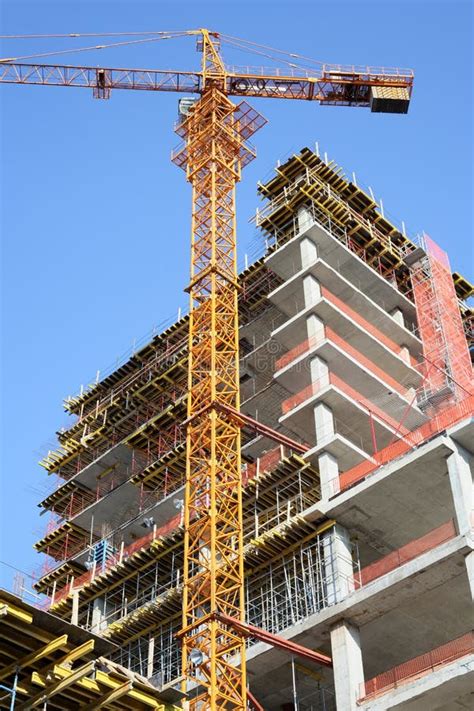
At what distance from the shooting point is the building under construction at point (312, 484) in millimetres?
37500

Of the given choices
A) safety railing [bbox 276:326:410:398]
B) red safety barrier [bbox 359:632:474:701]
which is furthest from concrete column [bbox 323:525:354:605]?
safety railing [bbox 276:326:410:398]

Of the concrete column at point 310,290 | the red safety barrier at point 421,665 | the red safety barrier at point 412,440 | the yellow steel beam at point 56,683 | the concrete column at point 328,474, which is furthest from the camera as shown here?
the concrete column at point 310,290

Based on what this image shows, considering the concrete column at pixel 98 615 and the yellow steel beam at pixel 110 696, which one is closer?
the yellow steel beam at pixel 110 696

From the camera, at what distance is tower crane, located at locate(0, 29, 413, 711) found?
130ft

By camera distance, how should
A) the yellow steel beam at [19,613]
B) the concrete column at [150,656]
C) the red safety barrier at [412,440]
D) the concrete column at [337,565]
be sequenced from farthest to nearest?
the concrete column at [150,656] → the red safety barrier at [412,440] → the concrete column at [337,565] → the yellow steel beam at [19,613]

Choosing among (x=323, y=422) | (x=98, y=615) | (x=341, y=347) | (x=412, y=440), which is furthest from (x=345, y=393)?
(x=98, y=615)

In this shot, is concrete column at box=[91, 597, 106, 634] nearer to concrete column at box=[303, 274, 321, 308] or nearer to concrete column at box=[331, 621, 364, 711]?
concrete column at box=[331, 621, 364, 711]

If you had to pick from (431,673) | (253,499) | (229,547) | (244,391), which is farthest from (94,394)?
(431,673)

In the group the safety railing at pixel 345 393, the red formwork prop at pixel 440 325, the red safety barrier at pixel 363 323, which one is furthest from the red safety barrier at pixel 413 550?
the red safety barrier at pixel 363 323

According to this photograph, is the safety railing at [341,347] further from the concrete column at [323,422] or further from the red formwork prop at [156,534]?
the red formwork prop at [156,534]

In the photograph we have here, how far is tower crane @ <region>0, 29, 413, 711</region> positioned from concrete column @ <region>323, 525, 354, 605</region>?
3.32 metres

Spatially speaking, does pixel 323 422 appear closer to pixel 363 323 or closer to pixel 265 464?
pixel 265 464

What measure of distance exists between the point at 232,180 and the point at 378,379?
553 inches

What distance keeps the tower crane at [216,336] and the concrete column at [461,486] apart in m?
8.78
